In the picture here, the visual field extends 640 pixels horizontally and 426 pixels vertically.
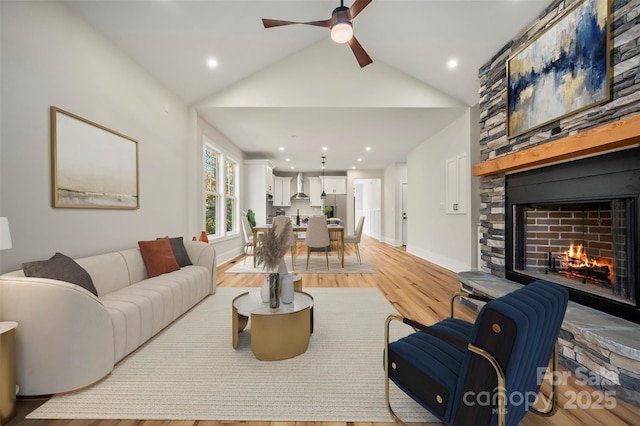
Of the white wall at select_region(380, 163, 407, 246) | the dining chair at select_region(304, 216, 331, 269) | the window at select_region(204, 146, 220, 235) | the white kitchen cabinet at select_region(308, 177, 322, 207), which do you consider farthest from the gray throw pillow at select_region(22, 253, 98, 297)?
the white kitchen cabinet at select_region(308, 177, 322, 207)

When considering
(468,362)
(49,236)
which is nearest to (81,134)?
(49,236)

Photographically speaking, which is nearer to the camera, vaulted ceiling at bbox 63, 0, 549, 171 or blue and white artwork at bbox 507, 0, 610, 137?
blue and white artwork at bbox 507, 0, 610, 137

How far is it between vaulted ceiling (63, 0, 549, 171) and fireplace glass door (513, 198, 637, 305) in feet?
6.48

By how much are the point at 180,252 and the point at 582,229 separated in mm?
4213

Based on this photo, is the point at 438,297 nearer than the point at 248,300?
No

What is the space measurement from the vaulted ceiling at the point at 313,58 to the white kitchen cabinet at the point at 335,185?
13.7 feet

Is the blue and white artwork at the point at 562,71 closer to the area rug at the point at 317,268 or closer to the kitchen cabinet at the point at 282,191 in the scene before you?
the area rug at the point at 317,268

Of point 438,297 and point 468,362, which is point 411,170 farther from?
point 468,362

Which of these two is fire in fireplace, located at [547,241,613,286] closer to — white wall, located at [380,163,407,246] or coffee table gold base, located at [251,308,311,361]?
coffee table gold base, located at [251,308,311,361]

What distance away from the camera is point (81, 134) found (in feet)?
8.13

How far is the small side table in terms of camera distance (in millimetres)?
1364

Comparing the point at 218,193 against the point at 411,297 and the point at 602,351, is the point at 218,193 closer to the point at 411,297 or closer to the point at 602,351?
the point at 411,297

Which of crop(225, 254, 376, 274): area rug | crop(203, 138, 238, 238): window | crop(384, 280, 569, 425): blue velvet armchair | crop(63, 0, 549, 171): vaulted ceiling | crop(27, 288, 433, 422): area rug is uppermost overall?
crop(63, 0, 549, 171): vaulted ceiling

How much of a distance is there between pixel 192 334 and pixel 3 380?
1.11 m
